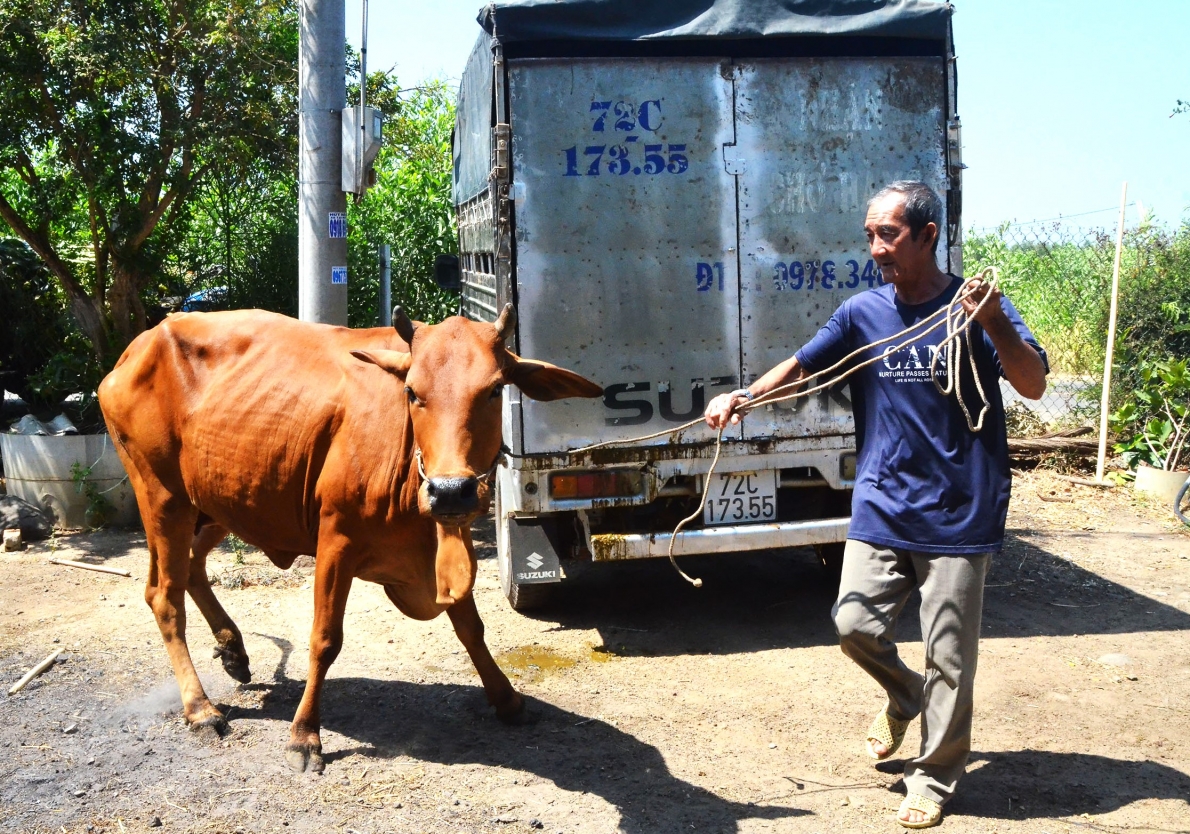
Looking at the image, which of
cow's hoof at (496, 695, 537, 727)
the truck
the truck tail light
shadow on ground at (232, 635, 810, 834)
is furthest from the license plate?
cow's hoof at (496, 695, 537, 727)

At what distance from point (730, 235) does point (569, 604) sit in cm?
240

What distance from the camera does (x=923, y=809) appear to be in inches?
155

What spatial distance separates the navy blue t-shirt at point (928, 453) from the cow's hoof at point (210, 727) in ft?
9.08

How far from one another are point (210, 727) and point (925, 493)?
3106 mm

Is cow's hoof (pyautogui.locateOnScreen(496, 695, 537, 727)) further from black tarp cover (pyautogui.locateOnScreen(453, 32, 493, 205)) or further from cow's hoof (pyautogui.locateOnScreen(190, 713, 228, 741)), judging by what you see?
black tarp cover (pyautogui.locateOnScreen(453, 32, 493, 205))

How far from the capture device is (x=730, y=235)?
5898mm

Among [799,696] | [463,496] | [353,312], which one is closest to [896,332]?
[463,496]

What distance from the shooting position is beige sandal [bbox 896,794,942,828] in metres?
3.92

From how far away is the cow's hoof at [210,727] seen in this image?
4871 millimetres

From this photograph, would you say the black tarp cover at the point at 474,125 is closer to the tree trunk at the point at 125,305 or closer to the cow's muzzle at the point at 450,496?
the cow's muzzle at the point at 450,496

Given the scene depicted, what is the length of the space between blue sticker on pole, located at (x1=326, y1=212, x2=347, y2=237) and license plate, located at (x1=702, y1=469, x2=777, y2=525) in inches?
125

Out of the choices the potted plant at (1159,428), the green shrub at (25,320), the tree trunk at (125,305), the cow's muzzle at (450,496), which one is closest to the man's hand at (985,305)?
the cow's muzzle at (450,496)

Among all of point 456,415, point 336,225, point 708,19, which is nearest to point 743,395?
point 456,415

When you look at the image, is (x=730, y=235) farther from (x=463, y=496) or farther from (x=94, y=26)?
(x=94, y=26)
